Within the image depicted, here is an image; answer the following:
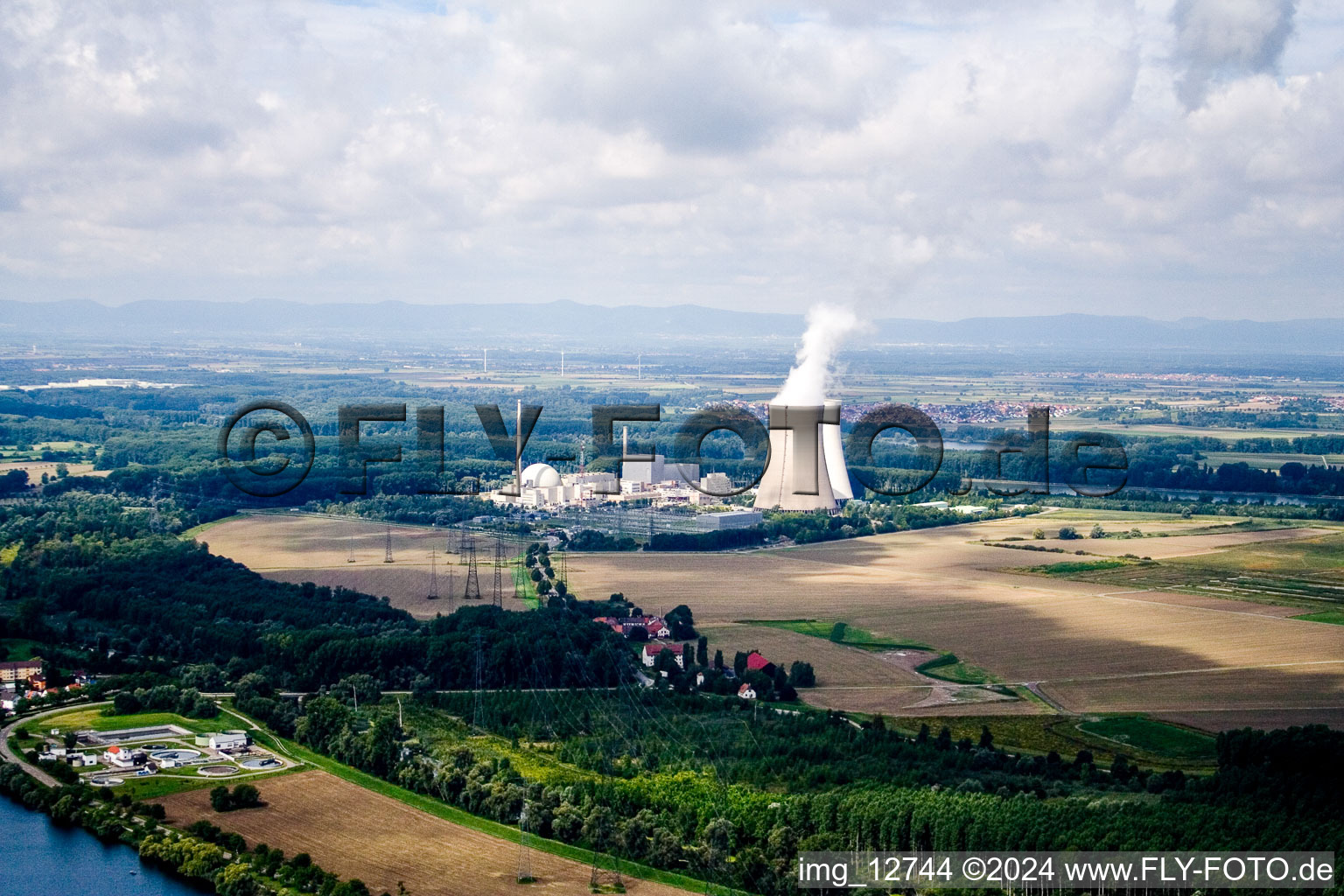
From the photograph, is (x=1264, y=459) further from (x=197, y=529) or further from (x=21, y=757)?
(x=21, y=757)

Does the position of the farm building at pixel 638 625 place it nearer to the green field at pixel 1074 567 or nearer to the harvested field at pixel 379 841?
the harvested field at pixel 379 841

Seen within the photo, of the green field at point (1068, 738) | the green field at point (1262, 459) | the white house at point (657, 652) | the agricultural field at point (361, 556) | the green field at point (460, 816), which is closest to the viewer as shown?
the green field at point (460, 816)

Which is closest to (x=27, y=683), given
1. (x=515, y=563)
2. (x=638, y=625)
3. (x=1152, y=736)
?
(x=638, y=625)

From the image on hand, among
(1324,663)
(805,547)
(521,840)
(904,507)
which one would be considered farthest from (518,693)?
(904,507)

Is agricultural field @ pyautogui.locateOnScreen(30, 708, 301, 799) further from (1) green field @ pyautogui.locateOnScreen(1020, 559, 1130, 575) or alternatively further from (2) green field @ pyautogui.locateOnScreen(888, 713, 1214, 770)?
(1) green field @ pyautogui.locateOnScreen(1020, 559, 1130, 575)

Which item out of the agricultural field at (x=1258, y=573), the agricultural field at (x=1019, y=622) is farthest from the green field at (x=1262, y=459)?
the agricultural field at (x=1258, y=573)
